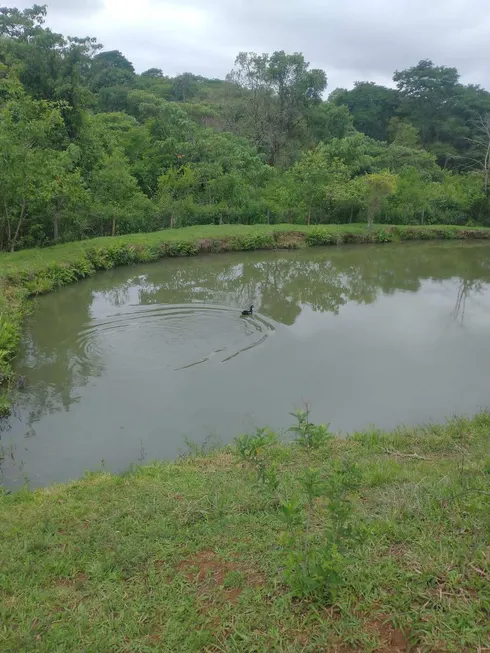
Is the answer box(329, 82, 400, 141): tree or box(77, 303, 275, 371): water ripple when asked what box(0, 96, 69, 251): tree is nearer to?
box(77, 303, 275, 371): water ripple

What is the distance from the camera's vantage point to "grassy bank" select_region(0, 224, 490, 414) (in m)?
9.66

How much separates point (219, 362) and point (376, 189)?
14.0 metres

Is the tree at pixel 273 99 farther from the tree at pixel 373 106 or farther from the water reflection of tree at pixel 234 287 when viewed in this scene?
the water reflection of tree at pixel 234 287

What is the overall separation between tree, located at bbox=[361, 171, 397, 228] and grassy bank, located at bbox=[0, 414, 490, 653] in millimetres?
16656

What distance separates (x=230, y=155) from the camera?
64.7 ft

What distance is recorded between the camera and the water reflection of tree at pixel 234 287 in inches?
306

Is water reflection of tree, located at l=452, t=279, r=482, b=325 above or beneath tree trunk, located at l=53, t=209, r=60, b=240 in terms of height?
beneath

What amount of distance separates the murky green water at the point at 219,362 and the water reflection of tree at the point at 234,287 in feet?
0.16

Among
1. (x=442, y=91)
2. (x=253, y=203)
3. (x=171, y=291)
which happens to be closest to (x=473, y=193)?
(x=253, y=203)

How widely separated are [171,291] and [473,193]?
17.4 m

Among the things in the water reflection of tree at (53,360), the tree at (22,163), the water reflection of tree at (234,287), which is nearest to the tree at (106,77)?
the tree at (22,163)

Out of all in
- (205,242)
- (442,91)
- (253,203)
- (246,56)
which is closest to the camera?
(205,242)

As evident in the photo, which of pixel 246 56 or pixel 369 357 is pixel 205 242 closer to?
pixel 369 357

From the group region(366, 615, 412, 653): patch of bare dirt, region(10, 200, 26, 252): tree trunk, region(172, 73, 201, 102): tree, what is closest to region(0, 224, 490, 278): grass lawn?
region(10, 200, 26, 252): tree trunk
